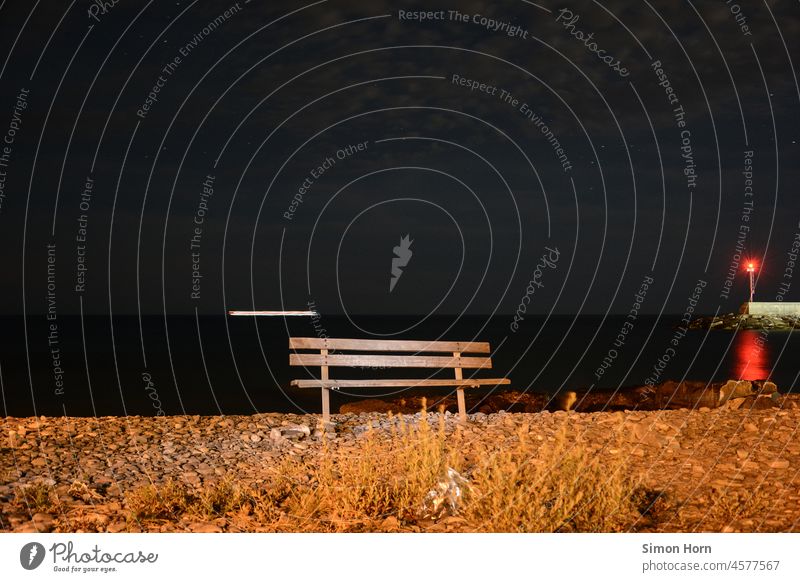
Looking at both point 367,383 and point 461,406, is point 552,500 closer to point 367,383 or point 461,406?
point 367,383

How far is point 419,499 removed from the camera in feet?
22.2

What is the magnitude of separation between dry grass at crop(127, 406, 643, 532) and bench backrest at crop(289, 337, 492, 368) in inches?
154

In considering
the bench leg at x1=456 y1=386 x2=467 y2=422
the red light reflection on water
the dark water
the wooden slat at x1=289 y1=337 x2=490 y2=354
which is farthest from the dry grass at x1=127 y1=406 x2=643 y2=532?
the red light reflection on water

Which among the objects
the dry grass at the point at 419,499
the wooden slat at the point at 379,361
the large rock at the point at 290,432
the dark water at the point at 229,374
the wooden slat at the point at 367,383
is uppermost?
the wooden slat at the point at 379,361

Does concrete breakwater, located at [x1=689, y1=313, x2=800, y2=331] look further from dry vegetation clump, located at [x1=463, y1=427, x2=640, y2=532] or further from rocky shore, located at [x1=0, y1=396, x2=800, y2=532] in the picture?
dry vegetation clump, located at [x1=463, y1=427, x2=640, y2=532]

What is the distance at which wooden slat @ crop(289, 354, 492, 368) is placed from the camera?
37.5 ft

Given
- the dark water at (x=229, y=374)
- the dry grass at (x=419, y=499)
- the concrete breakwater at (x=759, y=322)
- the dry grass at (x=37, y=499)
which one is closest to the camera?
the dry grass at (x=419, y=499)

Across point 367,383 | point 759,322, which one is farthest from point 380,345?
point 759,322

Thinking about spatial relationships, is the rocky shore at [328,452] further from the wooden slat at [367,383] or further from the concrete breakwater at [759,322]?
the concrete breakwater at [759,322]

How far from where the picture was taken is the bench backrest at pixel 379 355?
11.5 m

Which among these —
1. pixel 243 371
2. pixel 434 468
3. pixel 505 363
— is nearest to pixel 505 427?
pixel 434 468

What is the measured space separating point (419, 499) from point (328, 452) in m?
2.98

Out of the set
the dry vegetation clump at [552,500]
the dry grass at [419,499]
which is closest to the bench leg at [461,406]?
the dry grass at [419,499]
